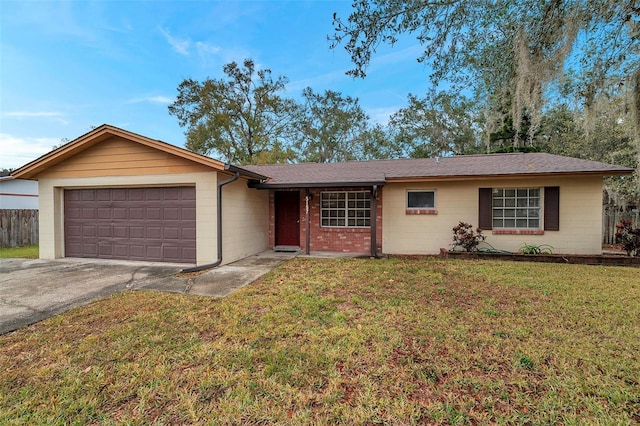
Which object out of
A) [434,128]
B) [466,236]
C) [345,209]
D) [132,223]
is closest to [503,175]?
[466,236]

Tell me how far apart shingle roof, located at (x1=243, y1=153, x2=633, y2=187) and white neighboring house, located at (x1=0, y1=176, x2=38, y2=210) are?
15609 mm

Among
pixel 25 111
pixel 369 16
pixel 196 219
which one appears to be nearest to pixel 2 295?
pixel 196 219

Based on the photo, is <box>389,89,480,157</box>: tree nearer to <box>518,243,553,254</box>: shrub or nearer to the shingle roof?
the shingle roof

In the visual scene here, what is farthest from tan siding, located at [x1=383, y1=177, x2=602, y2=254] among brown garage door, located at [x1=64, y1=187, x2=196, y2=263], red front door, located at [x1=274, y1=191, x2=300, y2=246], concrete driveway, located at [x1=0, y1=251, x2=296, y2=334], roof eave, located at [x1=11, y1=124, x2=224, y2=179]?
brown garage door, located at [x1=64, y1=187, x2=196, y2=263]

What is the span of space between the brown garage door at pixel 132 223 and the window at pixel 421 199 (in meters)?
6.41

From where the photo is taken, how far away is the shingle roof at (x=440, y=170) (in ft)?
24.5

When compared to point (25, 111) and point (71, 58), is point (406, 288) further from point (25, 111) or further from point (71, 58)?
point (25, 111)

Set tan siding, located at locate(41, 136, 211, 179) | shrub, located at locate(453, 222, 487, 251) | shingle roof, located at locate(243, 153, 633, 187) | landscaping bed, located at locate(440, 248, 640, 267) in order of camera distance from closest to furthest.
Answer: landscaping bed, located at locate(440, 248, 640, 267) < tan siding, located at locate(41, 136, 211, 179) < shingle roof, located at locate(243, 153, 633, 187) < shrub, located at locate(453, 222, 487, 251)

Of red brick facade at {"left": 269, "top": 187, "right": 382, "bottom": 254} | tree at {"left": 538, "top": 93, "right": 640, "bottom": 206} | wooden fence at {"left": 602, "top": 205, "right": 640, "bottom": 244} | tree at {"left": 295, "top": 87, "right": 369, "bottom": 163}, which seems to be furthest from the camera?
tree at {"left": 295, "top": 87, "right": 369, "bottom": 163}

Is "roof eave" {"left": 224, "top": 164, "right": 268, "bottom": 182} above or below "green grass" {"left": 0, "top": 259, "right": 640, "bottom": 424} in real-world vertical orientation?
above

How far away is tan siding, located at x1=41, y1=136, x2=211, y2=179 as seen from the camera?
278 inches

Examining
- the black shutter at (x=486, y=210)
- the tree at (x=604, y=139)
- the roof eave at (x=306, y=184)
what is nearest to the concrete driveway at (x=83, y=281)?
the roof eave at (x=306, y=184)

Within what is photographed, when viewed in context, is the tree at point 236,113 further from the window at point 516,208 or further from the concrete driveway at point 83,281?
the window at point 516,208

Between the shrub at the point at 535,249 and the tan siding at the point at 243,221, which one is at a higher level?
the tan siding at the point at 243,221
